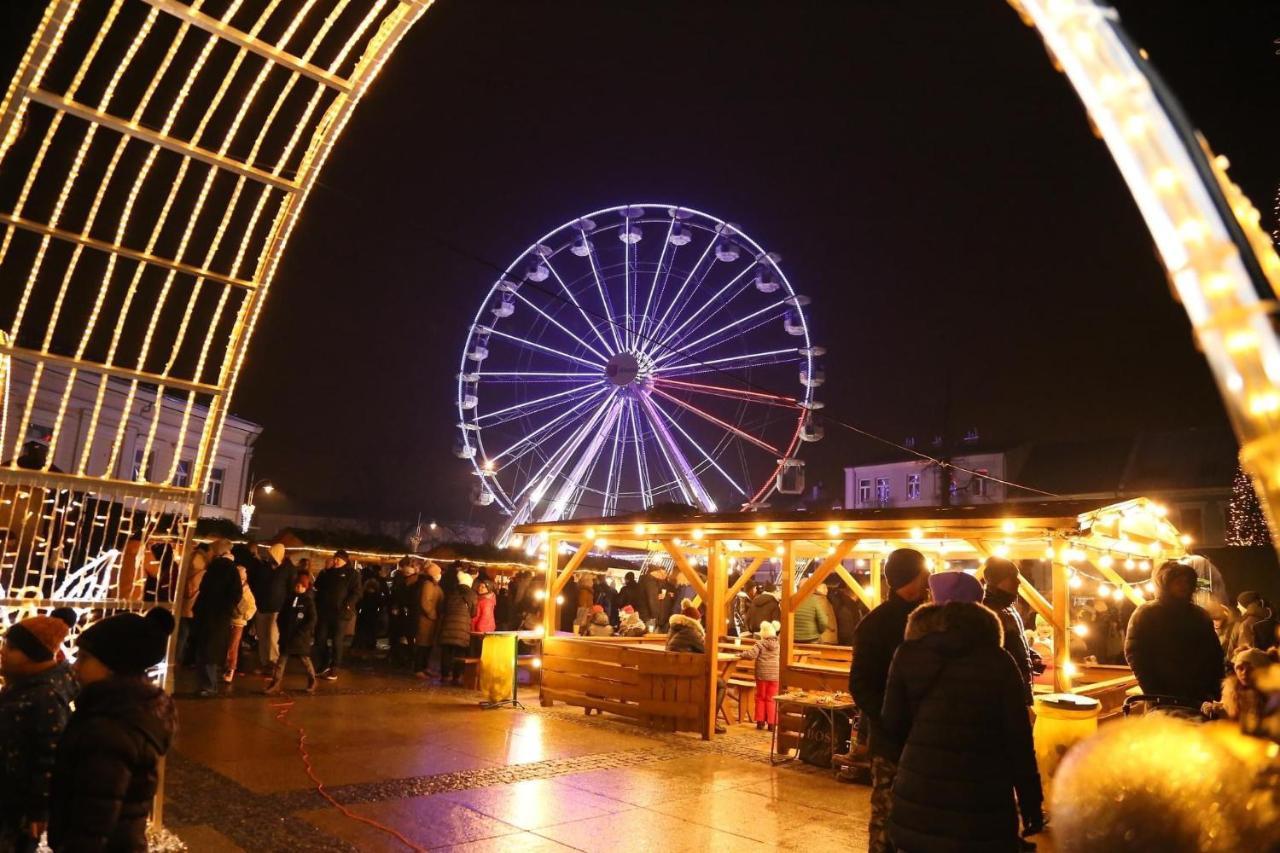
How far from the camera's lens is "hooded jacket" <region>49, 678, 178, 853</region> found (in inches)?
104

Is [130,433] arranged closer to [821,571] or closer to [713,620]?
[713,620]

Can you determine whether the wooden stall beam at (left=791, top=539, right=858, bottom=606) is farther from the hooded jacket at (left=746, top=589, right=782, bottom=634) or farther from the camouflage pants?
the camouflage pants

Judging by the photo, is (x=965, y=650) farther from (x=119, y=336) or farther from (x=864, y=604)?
(x=864, y=604)

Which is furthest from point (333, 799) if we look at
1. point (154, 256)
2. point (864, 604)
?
point (864, 604)

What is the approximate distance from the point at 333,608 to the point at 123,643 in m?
10.2

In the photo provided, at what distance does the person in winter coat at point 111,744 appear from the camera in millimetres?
2639

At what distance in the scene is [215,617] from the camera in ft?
33.3

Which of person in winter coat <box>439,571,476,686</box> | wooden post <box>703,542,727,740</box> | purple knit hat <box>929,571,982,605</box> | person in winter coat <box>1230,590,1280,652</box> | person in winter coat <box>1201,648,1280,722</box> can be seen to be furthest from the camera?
person in winter coat <box>439,571,476,686</box>

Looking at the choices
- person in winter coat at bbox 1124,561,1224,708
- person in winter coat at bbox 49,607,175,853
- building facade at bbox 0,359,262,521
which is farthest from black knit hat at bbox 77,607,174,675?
building facade at bbox 0,359,262,521

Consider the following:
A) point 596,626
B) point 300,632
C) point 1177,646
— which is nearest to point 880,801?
point 1177,646

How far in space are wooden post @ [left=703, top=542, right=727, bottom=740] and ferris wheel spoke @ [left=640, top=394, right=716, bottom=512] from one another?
9414mm

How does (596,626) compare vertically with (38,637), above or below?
below

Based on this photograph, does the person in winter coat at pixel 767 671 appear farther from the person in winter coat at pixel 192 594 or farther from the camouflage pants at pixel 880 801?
the person in winter coat at pixel 192 594

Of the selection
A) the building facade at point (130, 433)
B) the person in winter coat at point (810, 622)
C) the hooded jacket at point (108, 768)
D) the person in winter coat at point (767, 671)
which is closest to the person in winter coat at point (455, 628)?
the person in winter coat at point (810, 622)
